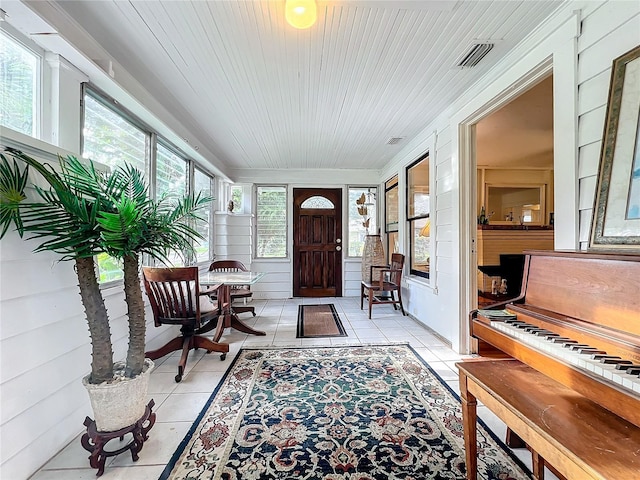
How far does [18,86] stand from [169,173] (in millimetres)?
1810

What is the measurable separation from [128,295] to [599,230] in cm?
231

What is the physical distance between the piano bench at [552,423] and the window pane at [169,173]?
3033 mm

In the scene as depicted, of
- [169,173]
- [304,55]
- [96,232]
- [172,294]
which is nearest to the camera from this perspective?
[96,232]

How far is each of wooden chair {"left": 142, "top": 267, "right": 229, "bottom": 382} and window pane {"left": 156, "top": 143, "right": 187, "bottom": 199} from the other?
104 cm

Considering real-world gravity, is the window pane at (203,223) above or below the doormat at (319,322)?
above

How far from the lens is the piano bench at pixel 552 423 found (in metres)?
0.76

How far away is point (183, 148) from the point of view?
11.0 feet

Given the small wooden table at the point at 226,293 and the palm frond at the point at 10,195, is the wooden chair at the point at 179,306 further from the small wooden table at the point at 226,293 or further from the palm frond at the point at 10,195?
the palm frond at the point at 10,195

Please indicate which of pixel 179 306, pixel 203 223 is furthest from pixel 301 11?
pixel 203 223

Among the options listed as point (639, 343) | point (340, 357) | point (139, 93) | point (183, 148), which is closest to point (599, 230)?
point (639, 343)

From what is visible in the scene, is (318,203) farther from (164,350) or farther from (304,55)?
(164,350)

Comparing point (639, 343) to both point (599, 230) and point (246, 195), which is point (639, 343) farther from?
point (246, 195)

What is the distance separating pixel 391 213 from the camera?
506 cm

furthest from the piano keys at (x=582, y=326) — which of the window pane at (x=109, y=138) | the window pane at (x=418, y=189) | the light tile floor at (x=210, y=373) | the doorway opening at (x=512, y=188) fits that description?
the window pane at (x=109, y=138)
